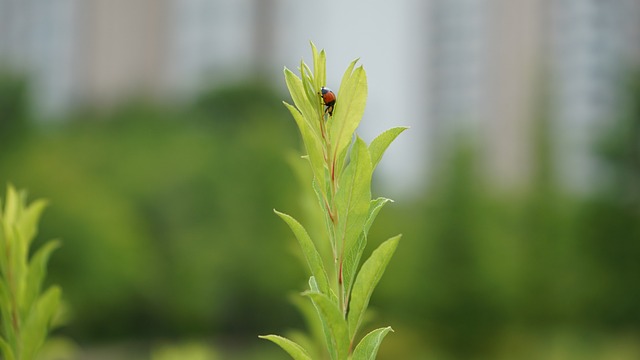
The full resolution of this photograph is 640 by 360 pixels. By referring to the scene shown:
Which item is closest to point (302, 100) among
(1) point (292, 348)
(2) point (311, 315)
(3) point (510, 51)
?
(1) point (292, 348)

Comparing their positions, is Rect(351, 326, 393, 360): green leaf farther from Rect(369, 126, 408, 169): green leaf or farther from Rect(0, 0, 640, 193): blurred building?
Rect(0, 0, 640, 193): blurred building

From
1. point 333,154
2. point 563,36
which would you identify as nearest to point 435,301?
point 333,154

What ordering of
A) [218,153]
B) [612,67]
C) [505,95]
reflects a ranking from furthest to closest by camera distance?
[505,95], [612,67], [218,153]

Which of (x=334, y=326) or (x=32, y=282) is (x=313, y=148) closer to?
(x=334, y=326)

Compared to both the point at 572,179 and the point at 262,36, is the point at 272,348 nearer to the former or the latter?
the point at 572,179

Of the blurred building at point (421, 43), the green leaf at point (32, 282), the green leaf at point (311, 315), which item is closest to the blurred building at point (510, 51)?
the blurred building at point (421, 43)

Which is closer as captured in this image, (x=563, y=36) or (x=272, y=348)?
(x=272, y=348)

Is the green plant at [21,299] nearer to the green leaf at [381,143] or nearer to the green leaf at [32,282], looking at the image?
the green leaf at [32,282]
